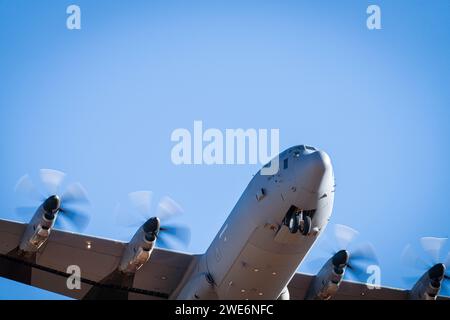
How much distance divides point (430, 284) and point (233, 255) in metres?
8.56

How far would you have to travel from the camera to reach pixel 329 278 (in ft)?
85.0

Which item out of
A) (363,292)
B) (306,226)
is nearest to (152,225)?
(306,226)

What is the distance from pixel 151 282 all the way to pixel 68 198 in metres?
4.35

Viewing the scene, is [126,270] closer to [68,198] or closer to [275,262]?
[68,198]

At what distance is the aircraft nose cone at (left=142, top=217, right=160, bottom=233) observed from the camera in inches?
933

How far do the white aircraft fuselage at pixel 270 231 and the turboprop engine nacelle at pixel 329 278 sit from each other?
3183mm

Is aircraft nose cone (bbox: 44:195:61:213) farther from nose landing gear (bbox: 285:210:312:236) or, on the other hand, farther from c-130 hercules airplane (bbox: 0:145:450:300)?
nose landing gear (bbox: 285:210:312:236)

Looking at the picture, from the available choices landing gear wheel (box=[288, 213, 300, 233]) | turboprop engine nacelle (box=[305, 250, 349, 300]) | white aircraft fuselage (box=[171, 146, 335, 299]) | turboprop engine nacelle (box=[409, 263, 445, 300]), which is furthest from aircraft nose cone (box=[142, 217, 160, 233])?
turboprop engine nacelle (box=[409, 263, 445, 300])

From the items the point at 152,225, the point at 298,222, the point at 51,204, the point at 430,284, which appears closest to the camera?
the point at 298,222

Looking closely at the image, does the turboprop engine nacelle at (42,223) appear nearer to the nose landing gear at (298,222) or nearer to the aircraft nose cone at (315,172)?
the nose landing gear at (298,222)

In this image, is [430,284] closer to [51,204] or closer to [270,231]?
[270,231]

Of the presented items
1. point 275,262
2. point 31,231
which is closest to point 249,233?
point 275,262
